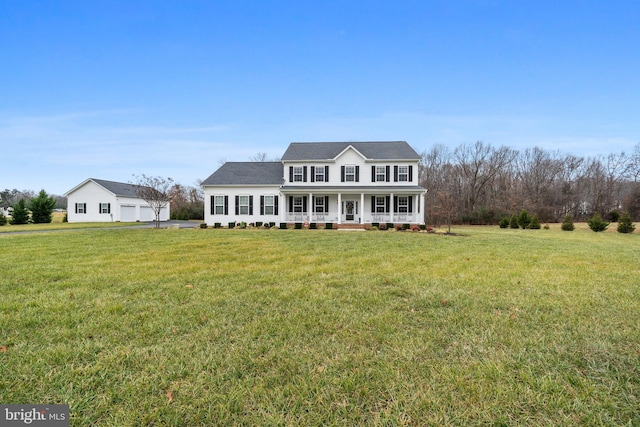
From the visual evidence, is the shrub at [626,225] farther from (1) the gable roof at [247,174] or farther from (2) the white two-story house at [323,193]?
(1) the gable roof at [247,174]

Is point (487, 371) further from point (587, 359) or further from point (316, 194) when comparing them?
point (316, 194)

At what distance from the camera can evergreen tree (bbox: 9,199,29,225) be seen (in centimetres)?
2825

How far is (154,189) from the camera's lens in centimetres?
2128

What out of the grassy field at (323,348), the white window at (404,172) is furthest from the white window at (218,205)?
the grassy field at (323,348)

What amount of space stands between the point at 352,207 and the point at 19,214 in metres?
33.7

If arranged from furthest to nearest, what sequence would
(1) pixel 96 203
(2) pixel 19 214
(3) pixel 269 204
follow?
(1) pixel 96 203, (2) pixel 19 214, (3) pixel 269 204

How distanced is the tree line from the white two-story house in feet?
46.7

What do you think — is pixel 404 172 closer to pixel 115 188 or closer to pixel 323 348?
pixel 323 348

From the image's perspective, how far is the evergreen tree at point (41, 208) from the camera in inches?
1168

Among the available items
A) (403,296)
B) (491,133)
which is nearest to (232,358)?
(403,296)

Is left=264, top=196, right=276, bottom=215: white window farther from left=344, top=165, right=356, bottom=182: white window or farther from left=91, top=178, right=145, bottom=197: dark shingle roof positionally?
left=91, top=178, right=145, bottom=197: dark shingle roof

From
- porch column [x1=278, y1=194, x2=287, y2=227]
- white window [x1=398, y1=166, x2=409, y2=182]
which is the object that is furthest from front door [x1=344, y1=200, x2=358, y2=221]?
porch column [x1=278, y1=194, x2=287, y2=227]

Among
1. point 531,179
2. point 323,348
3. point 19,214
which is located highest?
point 531,179

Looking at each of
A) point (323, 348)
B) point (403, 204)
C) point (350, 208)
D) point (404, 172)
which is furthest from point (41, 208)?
point (323, 348)
